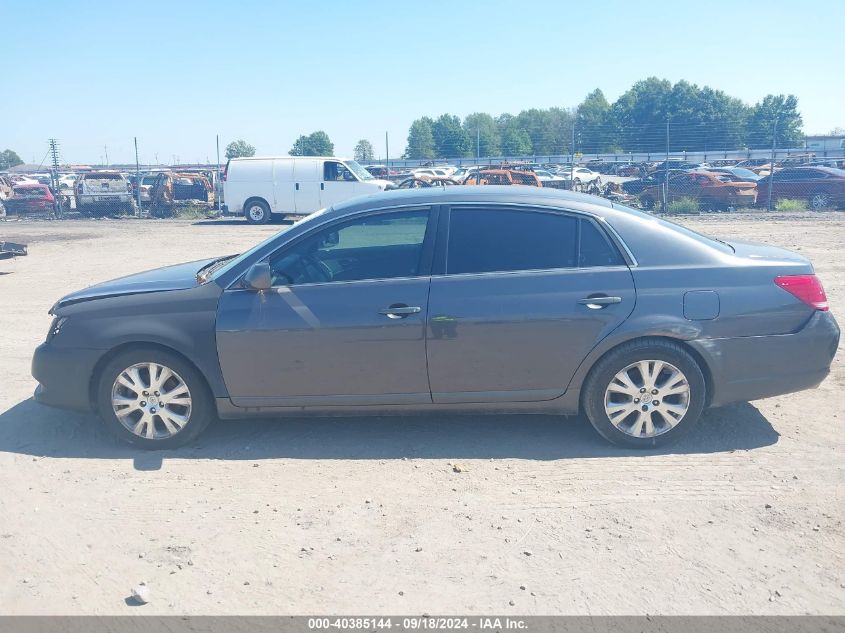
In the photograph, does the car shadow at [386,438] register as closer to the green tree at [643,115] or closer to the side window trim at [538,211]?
the side window trim at [538,211]

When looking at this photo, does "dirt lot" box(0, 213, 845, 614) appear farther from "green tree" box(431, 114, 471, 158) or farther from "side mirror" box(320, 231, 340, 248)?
"green tree" box(431, 114, 471, 158)

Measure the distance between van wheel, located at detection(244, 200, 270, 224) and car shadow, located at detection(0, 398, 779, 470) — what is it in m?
18.8

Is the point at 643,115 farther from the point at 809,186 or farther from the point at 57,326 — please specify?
the point at 57,326

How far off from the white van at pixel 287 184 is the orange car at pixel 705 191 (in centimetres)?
871

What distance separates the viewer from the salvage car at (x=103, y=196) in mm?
26953

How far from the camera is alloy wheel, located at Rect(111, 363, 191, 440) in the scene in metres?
5.09

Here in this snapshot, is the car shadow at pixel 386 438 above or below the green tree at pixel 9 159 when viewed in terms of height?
below

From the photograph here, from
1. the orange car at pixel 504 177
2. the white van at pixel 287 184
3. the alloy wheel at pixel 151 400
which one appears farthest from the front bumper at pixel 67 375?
the orange car at pixel 504 177

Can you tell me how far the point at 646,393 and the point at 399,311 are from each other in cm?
163

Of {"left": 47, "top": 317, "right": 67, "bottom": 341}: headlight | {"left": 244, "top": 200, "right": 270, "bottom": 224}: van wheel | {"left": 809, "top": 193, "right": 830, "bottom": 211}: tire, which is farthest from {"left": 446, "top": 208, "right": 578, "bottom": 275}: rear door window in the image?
{"left": 809, "top": 193, "right": 830, "bottom": 211}: tire

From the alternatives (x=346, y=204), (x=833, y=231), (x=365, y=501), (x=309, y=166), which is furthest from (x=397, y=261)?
(x=309, y=166)

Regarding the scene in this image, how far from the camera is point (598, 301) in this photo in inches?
191

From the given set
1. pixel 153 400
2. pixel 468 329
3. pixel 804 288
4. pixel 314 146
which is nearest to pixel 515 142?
pixel 314 146

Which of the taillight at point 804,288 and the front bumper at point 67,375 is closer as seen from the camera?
the taillight at point 804,288
